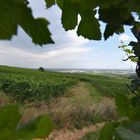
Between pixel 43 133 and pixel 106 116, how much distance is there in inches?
788

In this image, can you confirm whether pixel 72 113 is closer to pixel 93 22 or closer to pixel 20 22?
pixel 93 22

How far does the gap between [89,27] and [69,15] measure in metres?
0.06

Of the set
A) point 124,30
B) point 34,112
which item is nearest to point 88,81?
point 34,112

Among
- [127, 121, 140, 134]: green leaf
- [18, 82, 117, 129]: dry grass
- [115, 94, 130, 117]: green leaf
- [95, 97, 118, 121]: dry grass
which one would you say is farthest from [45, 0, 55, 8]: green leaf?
[95, 97, 118, 121]: dry grass

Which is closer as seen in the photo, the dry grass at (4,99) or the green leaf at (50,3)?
the green leaf at (50,3)

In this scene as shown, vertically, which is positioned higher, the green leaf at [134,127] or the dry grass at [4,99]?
the green leaf at [134,127]

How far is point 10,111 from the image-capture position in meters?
0.65

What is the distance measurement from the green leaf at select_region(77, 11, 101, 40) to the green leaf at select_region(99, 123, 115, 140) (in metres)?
0.26

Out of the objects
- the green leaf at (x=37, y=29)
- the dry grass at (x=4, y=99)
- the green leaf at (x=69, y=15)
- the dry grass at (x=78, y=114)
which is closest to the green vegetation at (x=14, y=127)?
the green leaf at (x=37, y=29)

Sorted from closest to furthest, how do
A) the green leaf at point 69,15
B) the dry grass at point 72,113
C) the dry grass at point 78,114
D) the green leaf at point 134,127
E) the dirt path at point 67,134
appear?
1. the green leaf at point 134,127
2. the green leaf at point 69,15
3. the dirt path at point 67,134
4. the dry grass at point 72,113
5. the dry grass at point 78,114

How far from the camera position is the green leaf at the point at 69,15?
988mm

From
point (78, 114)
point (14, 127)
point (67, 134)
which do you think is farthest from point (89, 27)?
point (78, 114)

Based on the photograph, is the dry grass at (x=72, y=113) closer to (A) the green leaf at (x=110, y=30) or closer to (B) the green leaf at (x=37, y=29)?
(A) the green leaf at (x=110, y=30)

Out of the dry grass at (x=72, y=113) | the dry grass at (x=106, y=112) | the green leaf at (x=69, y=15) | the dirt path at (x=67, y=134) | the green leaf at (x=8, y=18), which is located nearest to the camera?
the green leaf at (x=8, y=18)
